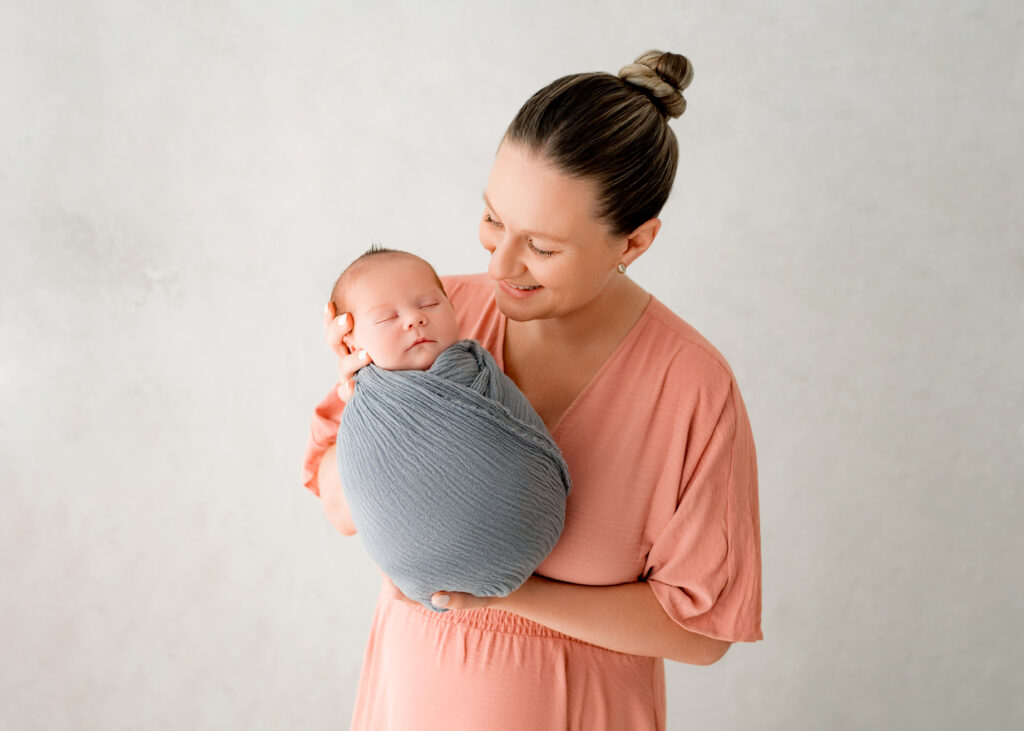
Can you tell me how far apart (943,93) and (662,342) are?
3.07 feet

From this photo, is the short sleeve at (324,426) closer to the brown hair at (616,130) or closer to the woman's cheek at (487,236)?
the woman's cheek at (487,236)

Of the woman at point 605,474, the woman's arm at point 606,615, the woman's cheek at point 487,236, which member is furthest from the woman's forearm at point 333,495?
the woman's cheek at point 487,236

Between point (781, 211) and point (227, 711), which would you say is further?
point (227, 711)

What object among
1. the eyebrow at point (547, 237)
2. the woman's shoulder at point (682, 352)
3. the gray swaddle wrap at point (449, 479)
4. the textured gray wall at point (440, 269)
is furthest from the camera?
the textured gray wall at point (440, 269)

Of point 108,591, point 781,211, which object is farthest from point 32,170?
point 781,211

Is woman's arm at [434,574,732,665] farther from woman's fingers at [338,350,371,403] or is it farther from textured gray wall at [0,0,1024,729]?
textured gray wall at [0,0,1024,729]

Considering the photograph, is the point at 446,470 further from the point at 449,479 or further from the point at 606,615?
the point at 606,615

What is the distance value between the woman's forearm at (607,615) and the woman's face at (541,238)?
1.14 feet

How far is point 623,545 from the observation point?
3.86 feet

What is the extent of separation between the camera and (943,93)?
1.72 metres

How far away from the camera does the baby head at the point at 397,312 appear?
1080 mm

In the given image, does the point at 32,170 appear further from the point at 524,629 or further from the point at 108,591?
the point at 524,629

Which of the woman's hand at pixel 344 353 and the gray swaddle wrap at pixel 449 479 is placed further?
the woman's hand at pixel 344 353

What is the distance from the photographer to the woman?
3.56ft
